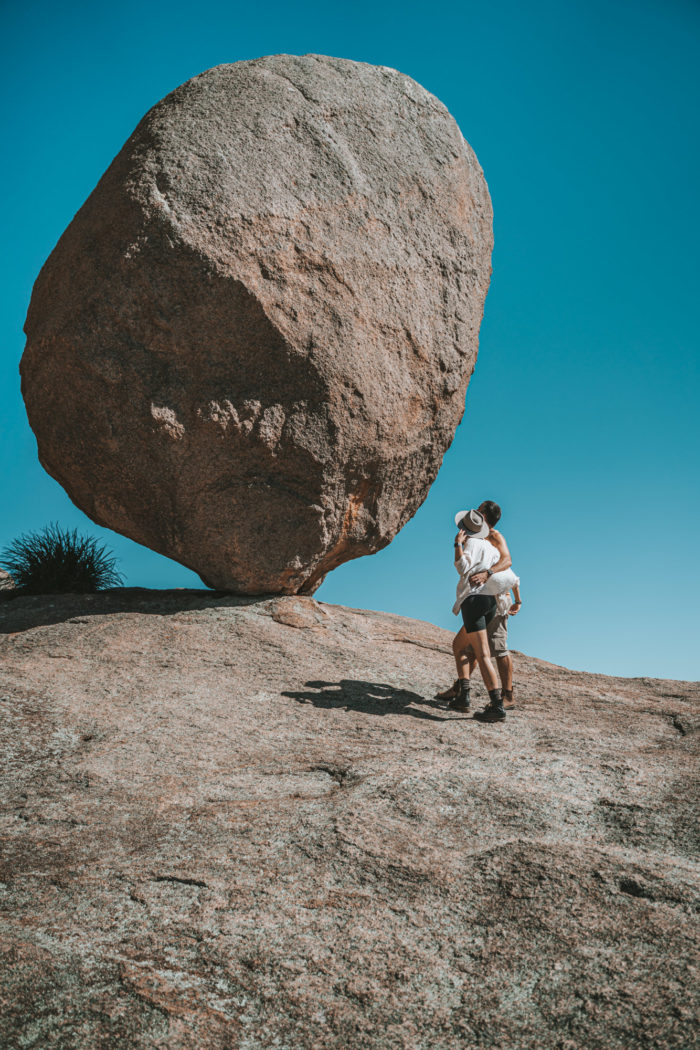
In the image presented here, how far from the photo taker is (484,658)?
594 cm

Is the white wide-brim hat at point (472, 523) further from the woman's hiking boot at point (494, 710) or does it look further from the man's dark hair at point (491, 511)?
the woman's hiking boot at point (494, 710)

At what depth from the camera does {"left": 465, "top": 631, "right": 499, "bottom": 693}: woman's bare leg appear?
19.5 feet

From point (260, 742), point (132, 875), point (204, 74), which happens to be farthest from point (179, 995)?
point (204, 74)

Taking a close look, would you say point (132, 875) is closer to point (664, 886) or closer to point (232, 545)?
point (664, 886)

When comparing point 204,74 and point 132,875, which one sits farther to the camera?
point 204,74

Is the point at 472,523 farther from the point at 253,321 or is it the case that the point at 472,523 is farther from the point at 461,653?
the point at 253,321

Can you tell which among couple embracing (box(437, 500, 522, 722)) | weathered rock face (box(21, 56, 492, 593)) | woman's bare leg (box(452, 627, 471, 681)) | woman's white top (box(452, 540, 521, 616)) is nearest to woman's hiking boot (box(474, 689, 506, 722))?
couple embracing (box(437, 500, 522, 722))

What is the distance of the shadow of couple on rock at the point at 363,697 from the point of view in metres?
5.96

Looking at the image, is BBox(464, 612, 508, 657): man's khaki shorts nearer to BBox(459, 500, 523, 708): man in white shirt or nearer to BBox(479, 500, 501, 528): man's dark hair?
BBox(459, 500, 523, 708): man in white shirt

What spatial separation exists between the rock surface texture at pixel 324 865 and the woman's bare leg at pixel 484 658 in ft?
1.04

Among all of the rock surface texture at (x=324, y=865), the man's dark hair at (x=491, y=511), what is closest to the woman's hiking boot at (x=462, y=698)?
the rock surface texture at (x=324, y=865)

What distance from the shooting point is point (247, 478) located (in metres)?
7.27

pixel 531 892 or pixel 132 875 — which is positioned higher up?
pixel 531 892

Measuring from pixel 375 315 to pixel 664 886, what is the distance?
5.46m
